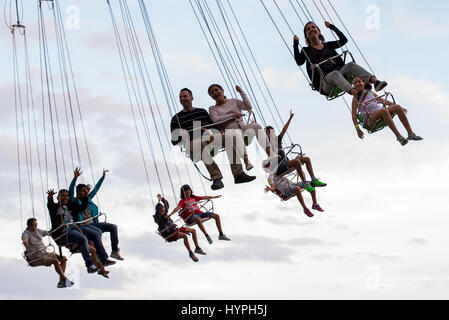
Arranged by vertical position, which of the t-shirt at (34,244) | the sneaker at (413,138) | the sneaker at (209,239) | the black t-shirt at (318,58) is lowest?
the sneaker at (413,138)

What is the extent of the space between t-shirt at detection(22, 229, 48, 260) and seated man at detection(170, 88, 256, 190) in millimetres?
3849

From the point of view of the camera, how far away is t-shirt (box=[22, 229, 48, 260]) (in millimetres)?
17859

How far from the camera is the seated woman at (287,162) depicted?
55.9 ft

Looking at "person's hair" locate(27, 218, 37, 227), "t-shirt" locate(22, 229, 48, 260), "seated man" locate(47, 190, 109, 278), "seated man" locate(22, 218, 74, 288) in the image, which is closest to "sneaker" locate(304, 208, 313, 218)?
"seated man" locate(47, 190, 109, 278)

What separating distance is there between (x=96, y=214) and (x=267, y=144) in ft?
12.5

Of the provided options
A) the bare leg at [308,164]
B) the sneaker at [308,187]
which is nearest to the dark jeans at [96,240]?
the sneaker at [308,187]

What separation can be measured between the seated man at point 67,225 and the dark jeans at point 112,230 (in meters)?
0.55

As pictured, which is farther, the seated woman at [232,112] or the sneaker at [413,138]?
the seated woman at [232,112]

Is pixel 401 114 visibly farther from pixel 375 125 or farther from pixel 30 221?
pixel 30 221

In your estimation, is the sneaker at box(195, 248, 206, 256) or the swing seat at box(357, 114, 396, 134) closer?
the swing seat at box(357, 114, 396, 134)

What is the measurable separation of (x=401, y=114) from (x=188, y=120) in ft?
13.2

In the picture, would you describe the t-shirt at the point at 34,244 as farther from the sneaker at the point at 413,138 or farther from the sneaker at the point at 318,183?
the sneaker at the point at 413,138

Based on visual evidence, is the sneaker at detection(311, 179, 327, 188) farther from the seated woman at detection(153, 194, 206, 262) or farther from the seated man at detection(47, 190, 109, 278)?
the seated man at detection(47, 190, 109, 278)

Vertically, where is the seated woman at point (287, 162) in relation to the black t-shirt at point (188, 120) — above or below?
below
